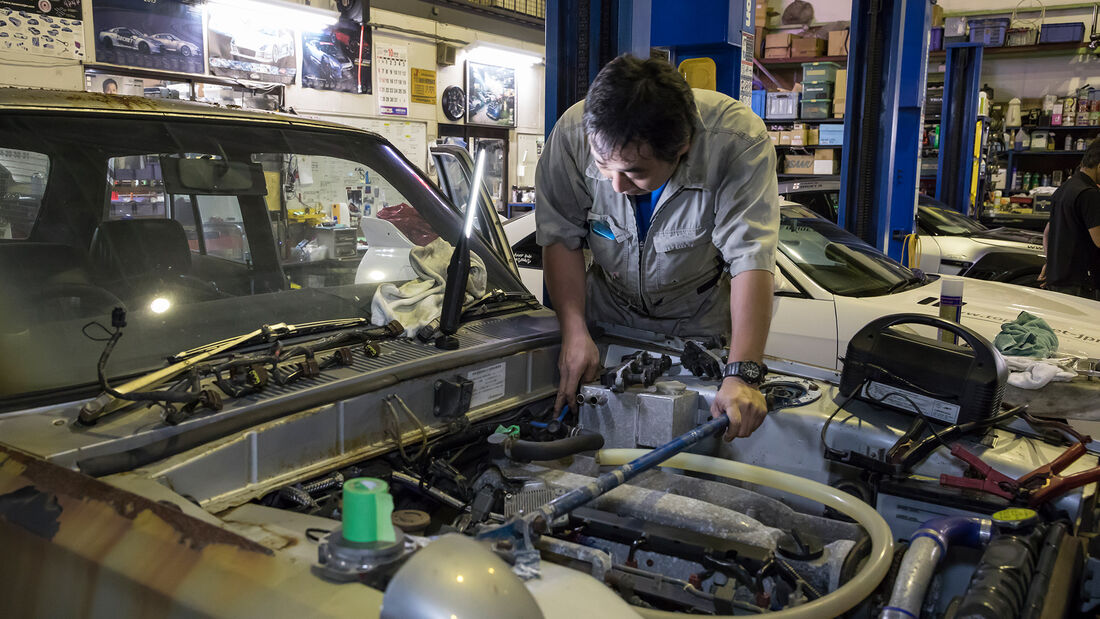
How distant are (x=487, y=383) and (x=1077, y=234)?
16.8ft

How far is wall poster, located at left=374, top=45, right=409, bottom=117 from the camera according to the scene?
8680 millimetres

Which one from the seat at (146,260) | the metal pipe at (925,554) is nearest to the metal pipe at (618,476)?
the metal pipe at (925,554)

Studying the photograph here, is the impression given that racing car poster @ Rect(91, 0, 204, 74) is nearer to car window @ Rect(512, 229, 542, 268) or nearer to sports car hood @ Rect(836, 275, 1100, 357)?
car window @ Rect(512, 229, 542, 268)

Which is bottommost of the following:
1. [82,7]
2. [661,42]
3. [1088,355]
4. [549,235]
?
[1088,355]

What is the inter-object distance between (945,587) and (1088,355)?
9.75ft

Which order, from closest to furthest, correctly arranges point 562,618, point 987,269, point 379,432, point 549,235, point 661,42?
1. point 562,618
2. point 379,432
3. point 549,235
4. point 661,42
5. point 987,269

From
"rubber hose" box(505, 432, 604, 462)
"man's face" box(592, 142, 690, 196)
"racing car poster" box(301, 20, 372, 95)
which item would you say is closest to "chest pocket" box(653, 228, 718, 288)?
"man's face" box(592, 142, 690, 196)

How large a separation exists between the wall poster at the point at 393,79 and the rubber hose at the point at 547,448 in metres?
7.57

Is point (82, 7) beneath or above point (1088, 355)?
above

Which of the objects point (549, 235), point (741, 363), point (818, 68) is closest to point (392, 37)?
point (818, 68)

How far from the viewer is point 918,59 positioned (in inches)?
265

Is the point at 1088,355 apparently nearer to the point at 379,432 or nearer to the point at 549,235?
the point at 549,235

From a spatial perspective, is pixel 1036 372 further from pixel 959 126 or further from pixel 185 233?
pixel 959 126

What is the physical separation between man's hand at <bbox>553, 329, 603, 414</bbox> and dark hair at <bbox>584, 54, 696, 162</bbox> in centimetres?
50
